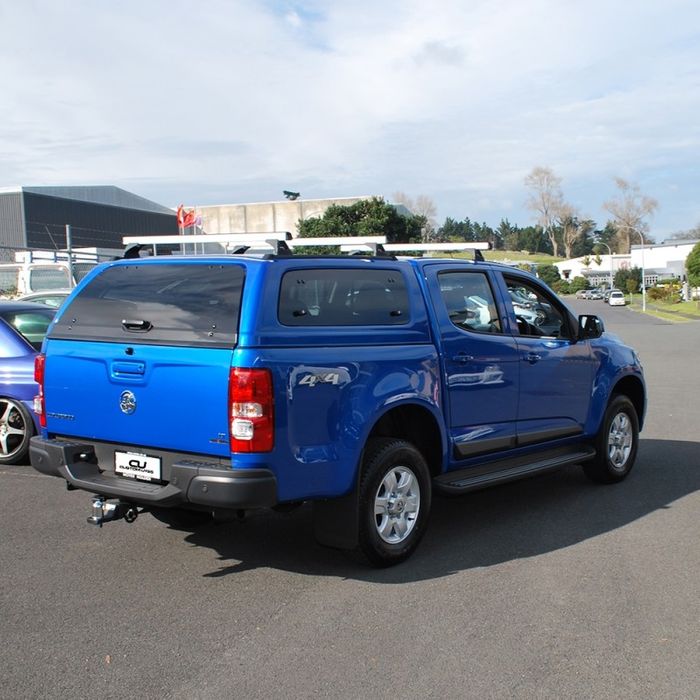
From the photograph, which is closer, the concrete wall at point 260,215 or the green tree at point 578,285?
the concrete wall at point 260,215

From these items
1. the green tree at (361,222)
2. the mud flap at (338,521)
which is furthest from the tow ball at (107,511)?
the green tree at (361,222)

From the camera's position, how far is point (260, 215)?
71.0 meters

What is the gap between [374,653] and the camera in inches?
152

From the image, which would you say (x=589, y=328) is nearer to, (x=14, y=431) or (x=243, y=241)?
(x=243, y=241)

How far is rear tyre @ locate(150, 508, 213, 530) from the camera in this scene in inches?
227

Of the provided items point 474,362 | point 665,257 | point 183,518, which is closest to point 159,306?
point 183,518

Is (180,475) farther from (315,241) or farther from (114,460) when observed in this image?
(315,241)

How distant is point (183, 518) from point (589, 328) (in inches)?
143

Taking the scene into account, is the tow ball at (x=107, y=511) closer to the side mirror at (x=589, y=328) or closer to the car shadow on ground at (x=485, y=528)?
the car shadow on ground at (x=485, y=528)

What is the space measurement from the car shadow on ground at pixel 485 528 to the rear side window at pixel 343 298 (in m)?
1.49

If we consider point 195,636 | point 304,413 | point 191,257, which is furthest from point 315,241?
point 195,636

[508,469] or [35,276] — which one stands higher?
[35,276]

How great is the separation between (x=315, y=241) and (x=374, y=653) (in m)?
3.41

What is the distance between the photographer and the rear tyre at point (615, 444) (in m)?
7.08
